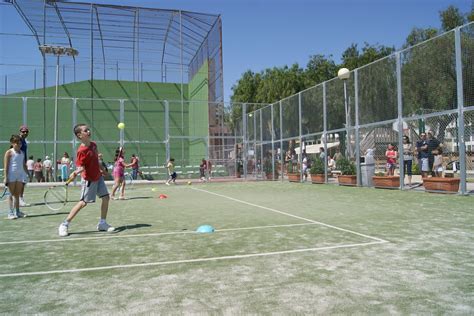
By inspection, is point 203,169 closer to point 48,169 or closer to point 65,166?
point 65,166

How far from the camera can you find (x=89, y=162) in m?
5.80

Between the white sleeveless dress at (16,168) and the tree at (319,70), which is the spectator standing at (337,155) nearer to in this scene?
the white sleeveless dress at (16,168)

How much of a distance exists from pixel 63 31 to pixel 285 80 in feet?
71.3

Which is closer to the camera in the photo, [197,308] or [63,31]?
[197,308]

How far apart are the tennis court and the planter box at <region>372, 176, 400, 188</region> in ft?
20.7

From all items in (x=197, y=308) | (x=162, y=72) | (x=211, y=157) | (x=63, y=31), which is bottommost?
(x=197, y=308)

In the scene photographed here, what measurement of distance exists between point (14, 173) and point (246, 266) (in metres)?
5.80

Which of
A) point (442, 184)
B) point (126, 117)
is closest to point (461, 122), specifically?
point (442, 184)

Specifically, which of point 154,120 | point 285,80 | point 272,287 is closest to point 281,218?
point 272,287

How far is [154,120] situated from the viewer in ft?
97.3

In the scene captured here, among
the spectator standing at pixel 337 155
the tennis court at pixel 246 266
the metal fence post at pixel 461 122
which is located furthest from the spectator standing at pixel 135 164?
the metal fence post at pixel 461 122

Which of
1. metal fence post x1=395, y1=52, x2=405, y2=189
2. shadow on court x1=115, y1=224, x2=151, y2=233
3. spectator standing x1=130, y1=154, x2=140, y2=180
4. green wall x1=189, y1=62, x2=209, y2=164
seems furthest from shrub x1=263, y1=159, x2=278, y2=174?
shadow on court x1=115, y1=224, x2=151, y2=233

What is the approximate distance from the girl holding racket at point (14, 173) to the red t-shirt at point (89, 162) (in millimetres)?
2557

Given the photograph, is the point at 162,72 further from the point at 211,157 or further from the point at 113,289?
the point at 113,289
